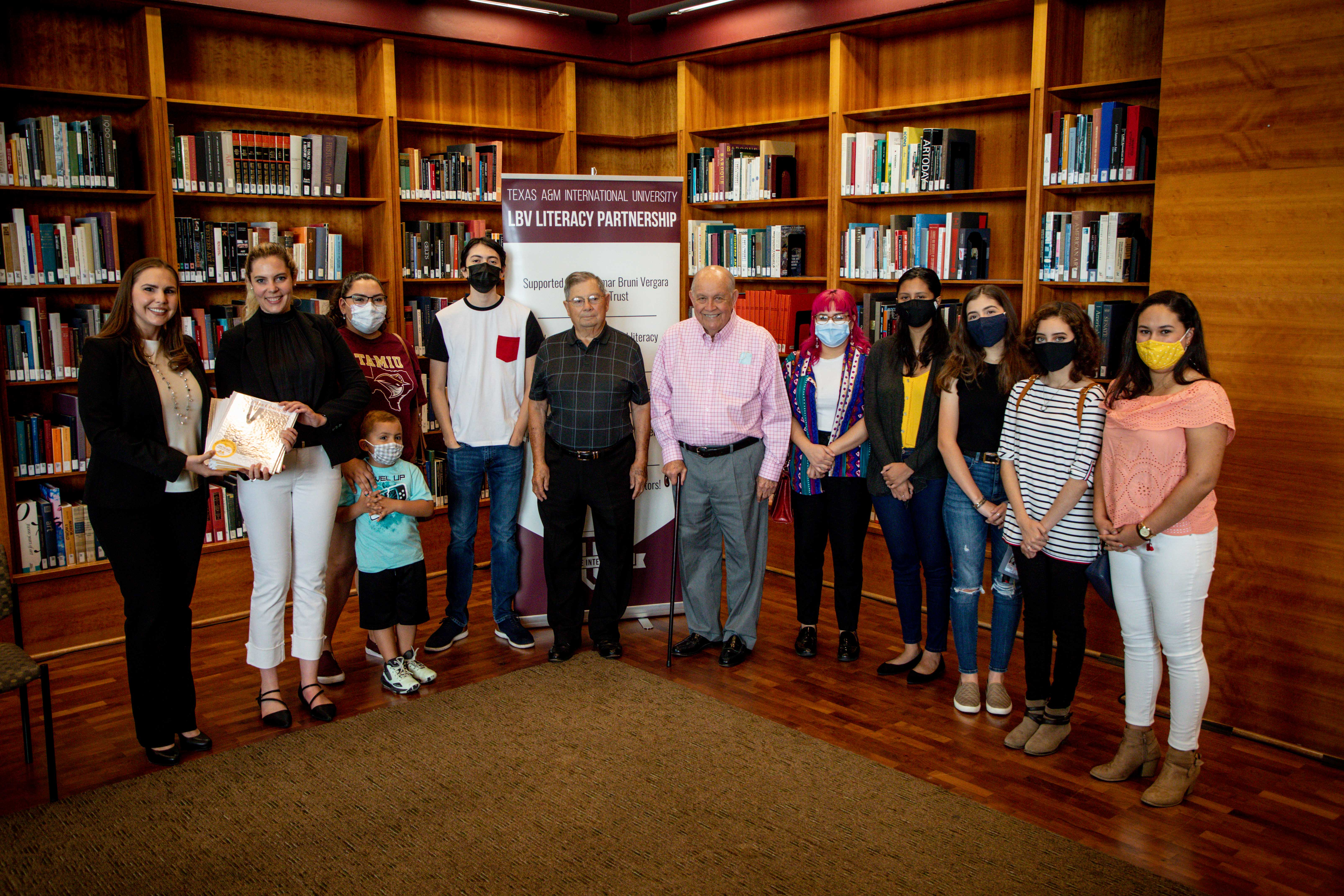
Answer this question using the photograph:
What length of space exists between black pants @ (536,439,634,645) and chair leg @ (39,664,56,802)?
188 centimetres

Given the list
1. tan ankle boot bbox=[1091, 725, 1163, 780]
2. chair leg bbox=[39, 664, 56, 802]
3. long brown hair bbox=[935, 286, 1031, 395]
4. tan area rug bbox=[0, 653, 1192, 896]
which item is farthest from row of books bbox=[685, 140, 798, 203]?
chair leg bbox=[39, 664, 56, 802]

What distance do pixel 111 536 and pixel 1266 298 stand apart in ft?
12.7

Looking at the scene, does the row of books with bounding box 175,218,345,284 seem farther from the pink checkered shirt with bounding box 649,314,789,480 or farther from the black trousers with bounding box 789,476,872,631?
the black trousers with bounding box 789,476,872,631

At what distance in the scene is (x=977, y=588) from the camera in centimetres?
380

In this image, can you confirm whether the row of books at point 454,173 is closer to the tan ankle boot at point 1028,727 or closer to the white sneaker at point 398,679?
the white sneaker at point 398,679

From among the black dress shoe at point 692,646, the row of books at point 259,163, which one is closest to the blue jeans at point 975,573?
the black dress shoe at point 692,646

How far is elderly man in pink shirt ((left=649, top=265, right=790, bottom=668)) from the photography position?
415cm

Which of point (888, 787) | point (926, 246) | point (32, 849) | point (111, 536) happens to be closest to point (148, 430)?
point (111, 536)

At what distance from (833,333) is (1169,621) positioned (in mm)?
1626

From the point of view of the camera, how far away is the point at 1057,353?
334 cm

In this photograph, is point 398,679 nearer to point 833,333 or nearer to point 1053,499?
point 833,333

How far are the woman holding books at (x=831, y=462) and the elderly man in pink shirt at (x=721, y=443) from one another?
3.9 inches

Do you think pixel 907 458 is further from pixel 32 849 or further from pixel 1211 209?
pixel 32 849

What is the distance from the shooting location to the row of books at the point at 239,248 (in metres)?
4.97
